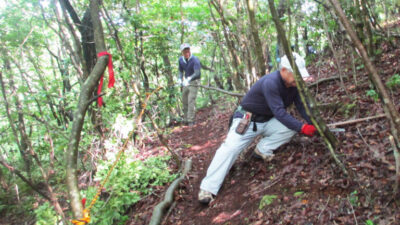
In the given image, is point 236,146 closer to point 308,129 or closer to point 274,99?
point 274,99

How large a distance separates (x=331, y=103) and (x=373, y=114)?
0.77m

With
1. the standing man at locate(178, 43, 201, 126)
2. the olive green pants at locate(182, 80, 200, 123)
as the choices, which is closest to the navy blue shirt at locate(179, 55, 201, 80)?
the standing man at locate(178, 43, 201, 126)

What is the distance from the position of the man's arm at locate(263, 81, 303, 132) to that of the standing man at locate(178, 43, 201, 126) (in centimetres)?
414

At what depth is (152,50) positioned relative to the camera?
9141mm

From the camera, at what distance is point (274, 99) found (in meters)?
3.60

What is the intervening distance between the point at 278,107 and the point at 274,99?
125 mm

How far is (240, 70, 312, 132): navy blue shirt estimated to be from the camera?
355 centimetres

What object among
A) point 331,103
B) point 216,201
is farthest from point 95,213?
point 331,103

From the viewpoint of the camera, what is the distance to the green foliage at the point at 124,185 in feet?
14.0

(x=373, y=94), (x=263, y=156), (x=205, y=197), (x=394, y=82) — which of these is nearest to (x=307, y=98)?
(x=263, y=156)

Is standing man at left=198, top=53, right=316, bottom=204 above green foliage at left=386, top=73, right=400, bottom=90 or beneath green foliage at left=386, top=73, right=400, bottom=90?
beneath

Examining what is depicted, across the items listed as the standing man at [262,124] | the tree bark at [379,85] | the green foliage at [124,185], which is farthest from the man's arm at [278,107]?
A: the green foliage at [124,185]

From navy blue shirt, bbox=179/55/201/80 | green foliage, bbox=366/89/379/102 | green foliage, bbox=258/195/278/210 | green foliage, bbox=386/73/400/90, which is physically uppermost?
navy blue shirt, bbox=179/55/201/80

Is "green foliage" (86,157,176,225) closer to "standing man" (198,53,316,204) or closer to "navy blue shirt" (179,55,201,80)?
"standing man" (198,53,316,204)
